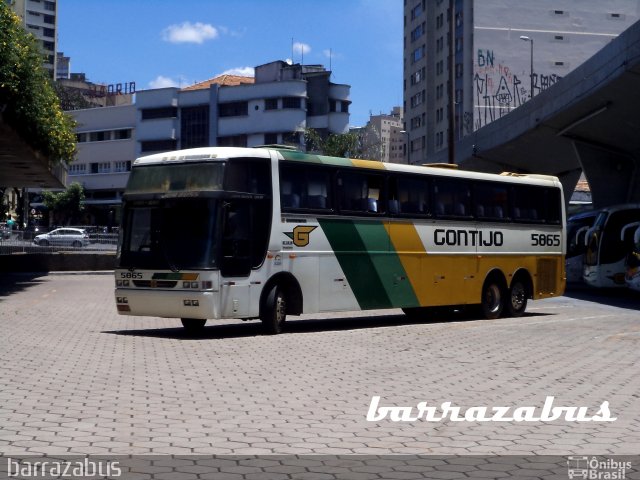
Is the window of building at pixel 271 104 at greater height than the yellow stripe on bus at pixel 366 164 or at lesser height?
greater

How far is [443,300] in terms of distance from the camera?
21.6 m

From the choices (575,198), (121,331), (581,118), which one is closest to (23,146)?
(121,331)

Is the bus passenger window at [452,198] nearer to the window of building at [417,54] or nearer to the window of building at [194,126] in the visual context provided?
the window of building at [194,126]

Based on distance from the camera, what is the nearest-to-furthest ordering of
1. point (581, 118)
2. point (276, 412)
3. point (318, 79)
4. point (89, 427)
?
point (89, 427)
point (276, 412)
point (581, 118)
point (318, 79)

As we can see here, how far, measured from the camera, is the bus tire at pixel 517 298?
23484mm

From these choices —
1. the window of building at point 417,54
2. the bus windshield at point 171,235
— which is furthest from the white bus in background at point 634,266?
the window of building at point 417,54

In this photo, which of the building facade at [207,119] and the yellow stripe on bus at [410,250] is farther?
the building facade at [207,119]

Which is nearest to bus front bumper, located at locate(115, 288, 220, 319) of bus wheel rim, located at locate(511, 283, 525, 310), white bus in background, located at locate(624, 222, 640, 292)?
bus wheel rim, located at locate(511, 283, 525, 310)

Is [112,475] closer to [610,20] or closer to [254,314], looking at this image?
[254,314]

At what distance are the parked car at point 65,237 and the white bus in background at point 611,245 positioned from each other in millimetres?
28445

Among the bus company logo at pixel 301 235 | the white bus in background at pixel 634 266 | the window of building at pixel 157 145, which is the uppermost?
the window of building at pixel 157 145

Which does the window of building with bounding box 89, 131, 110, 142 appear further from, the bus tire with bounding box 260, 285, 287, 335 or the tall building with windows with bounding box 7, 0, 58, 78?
the bus tire with bounding box 260, 285, 287, 335

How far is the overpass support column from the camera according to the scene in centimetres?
4569

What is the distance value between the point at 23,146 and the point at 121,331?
15627 mm
